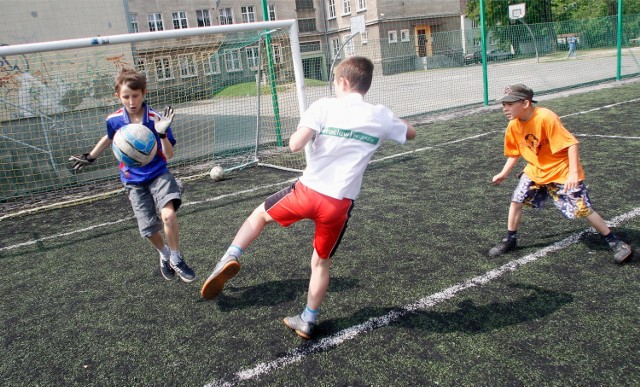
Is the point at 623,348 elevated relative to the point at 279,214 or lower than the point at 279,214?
lower

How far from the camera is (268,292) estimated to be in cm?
380

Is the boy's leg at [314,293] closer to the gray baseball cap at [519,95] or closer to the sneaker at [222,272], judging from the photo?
the sneaker at [222,272]

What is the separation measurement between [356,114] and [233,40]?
22.5 ft

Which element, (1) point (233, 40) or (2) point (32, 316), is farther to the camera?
(1) point (233, 40)

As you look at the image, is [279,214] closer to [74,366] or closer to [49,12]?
[74,366]

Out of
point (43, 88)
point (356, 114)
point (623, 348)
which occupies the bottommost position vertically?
point (623, 348)

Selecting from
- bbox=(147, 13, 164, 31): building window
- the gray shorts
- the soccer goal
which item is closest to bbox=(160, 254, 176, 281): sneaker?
the gray shorts

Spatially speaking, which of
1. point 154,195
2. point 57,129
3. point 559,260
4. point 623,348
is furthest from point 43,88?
point 623,348

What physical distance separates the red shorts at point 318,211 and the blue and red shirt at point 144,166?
1422 mm

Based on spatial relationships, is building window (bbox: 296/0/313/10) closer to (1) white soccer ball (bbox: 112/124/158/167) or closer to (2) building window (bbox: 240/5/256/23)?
(2) building window (bbox: 240/5/256/23)

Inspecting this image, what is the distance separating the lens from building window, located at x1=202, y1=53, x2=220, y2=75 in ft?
29.2

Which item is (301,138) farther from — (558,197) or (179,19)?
(179,19)

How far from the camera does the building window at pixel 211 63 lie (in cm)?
890

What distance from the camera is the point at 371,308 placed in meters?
3.40
